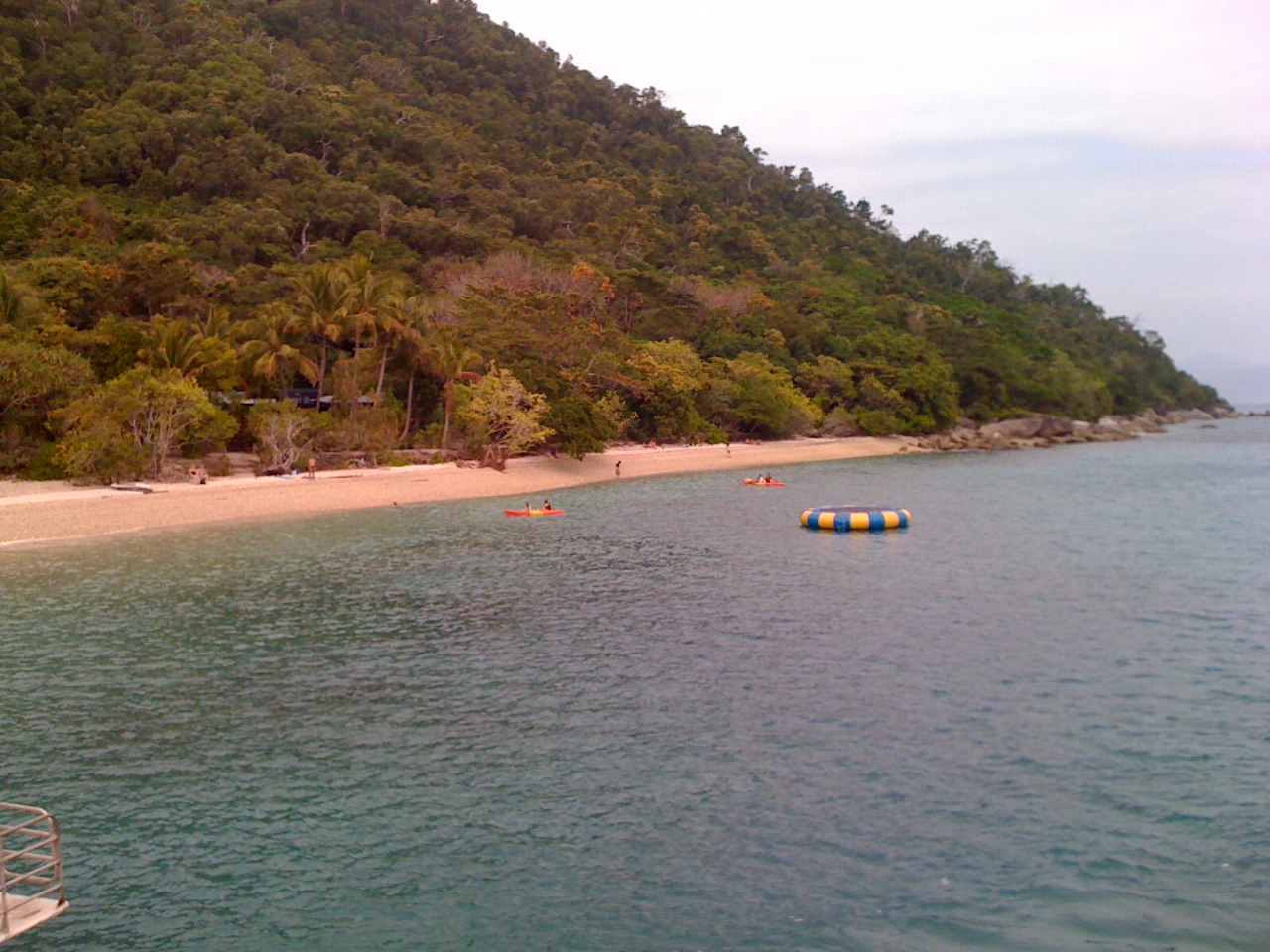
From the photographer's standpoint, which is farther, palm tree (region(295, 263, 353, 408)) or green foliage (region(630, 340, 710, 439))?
green foliage (region(630, 340, 710, 439))

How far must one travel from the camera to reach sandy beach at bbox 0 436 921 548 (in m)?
37.1

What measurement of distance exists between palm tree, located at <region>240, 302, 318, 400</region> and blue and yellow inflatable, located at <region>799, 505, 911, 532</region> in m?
27.9

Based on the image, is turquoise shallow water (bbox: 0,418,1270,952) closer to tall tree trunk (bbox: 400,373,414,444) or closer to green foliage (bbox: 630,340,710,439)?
tall tree trunk (bbox: 400,373,414,444)

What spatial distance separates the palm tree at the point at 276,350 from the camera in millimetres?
53500

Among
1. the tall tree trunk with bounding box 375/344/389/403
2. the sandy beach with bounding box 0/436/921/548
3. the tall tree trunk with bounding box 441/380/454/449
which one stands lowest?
the sandy beach with bounding box 0/436/921/548

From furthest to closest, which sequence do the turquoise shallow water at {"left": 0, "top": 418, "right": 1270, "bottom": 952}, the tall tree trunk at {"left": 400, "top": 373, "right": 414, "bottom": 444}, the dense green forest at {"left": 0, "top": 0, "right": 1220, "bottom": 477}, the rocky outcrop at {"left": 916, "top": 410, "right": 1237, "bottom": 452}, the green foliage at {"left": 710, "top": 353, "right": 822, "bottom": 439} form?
1. the rocky outcrop at {"left": 916, "top": 410, "right": 1237, "bottom": 452}
2. the green foliage at {"left": 710, "top": 353, "right": 822, "bottom": 439}
3. the tall tree trunk at {"left": 400, "top": 373, "right": 414, "bottom": 444}
4. the dense green forest at {"left": 0, "top": 0, "right": 1220, "bottom": 477}
5. the turquoise shallow water at {"left": 0, "top": 418, "right": 1270, "bottom": 952}

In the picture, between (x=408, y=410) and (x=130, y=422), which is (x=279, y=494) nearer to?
(x=130, y=422)

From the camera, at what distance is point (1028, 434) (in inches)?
4048

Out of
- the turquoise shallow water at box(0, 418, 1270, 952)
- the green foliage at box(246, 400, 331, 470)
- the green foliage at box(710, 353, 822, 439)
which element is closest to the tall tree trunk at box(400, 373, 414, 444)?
the green foliage at box(246, 400, 331, 470)

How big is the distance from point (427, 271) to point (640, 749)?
3040 inches

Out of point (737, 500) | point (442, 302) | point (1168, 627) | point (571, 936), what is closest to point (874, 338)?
point (442, 302)

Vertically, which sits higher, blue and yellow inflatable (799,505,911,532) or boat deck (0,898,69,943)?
blue and yellow inflatable (799,505,911,532)

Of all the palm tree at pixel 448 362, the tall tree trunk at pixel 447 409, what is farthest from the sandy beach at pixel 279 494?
the palm tree at pixel 448 362

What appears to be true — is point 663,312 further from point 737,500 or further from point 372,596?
point 372,596
